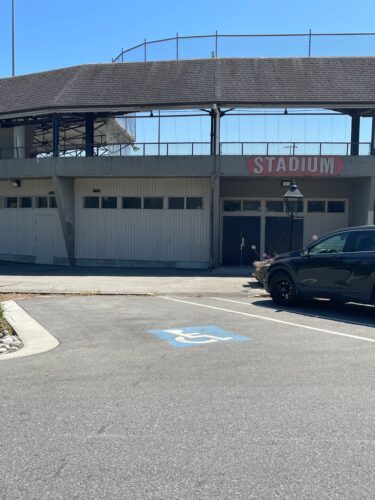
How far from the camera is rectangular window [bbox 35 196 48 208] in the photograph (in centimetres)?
2131

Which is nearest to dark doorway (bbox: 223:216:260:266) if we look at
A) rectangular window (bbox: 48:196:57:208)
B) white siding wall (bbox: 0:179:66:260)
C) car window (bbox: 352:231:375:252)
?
white siding wall (bbox: 0:179:66:260)

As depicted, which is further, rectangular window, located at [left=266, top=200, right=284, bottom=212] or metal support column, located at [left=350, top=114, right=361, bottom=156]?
rectangular window, located at [left=266, top=200, right=284, bottom=212]

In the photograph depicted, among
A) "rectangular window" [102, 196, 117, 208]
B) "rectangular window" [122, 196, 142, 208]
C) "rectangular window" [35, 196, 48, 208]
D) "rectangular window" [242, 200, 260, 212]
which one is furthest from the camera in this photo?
"rectangular window" [35, 196, 48, 208]

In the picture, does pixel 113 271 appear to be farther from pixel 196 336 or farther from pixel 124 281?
pixel 196 336

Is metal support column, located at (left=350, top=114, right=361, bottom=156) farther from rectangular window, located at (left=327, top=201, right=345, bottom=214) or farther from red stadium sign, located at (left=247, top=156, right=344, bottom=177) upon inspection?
rectangular window, located at (left=327, top=201, right=345, bottom=214)

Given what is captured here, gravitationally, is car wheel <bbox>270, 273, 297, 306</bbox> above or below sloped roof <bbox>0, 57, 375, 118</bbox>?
below

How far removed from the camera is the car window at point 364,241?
9461 millimetres

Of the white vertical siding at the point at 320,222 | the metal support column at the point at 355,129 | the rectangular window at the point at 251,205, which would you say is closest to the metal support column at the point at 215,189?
the rectangular window at the point at 251,205

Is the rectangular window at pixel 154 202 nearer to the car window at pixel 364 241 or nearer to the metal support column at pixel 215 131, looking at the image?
the metal support column at pixel 215 131

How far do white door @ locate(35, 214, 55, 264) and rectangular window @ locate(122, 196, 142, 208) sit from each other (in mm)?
3598

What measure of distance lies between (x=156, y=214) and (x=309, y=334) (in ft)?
41.7

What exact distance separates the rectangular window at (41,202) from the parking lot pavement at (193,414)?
45.9 ft

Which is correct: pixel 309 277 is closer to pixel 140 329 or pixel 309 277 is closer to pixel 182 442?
pixel 140 329

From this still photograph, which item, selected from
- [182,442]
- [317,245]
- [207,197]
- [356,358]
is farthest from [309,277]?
[207,197]
